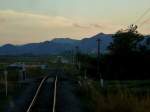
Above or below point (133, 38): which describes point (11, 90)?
below

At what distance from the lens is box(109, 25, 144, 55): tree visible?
73.0 meters

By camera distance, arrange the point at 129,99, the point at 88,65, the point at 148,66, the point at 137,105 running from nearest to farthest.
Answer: the point at 137,105 → the point at 129,99 → the point at 148,66 → the point at 88,65

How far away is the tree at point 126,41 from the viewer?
73000 mm

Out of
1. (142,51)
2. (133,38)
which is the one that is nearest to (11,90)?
(142,51)

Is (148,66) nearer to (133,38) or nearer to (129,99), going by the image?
(133,38)

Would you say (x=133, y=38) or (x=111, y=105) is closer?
(x=111, y=105)

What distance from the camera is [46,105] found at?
92.3 feet

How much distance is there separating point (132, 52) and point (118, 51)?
1923 millimetres

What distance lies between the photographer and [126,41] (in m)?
79.1

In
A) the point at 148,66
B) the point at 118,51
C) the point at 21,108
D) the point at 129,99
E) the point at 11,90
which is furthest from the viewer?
the point at 118,51

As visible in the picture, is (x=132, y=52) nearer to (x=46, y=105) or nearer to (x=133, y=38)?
(x=133, y=38)

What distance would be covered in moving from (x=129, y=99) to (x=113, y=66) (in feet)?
152

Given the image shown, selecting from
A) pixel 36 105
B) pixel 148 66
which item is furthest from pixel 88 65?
pixel 36 105

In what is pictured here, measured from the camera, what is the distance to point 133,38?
82.2 meters
